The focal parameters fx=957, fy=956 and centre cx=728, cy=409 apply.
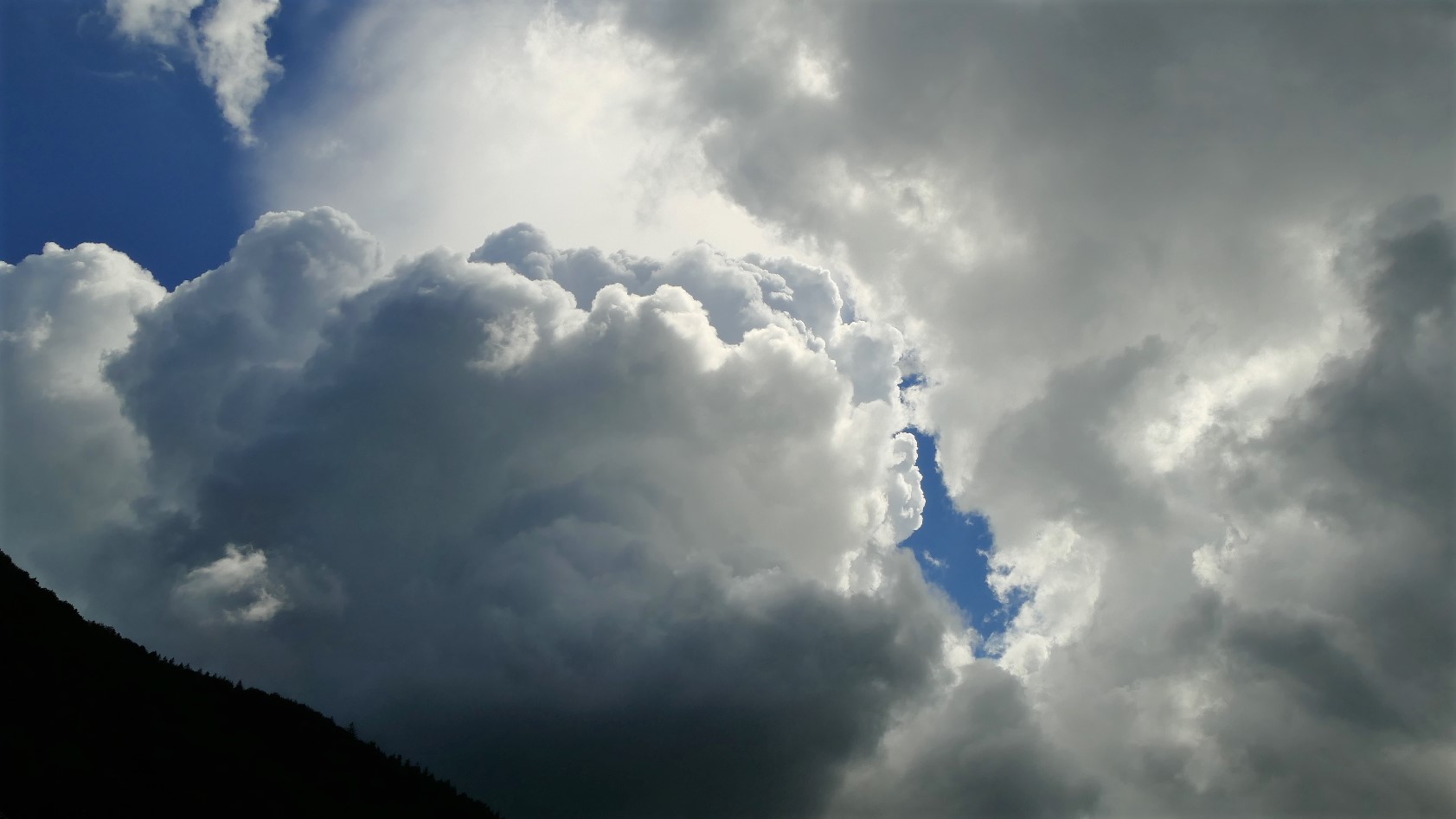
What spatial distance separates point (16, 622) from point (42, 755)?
18.4 meters

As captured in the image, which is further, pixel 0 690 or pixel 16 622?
pixel 16 622

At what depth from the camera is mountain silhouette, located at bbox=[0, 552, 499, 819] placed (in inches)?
1827

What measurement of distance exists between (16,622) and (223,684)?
17761 millimetres

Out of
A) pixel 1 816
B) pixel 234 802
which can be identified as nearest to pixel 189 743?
pixel 234 802

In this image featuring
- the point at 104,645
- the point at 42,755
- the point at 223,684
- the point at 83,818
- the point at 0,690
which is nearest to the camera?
the point at 83,818

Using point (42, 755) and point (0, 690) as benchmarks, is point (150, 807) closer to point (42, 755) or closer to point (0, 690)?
point (42, 755)

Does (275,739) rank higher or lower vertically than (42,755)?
higher

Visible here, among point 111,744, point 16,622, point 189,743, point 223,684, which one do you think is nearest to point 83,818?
point 111,744

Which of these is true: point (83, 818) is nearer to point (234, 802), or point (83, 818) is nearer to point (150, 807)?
point (150, 807)

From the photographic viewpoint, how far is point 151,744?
55.2 metres

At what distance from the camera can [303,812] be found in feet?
200

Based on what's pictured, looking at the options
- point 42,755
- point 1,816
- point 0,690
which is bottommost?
point 1,816

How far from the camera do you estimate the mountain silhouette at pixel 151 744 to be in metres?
46.4

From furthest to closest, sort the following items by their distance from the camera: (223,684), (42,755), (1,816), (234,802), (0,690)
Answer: (223,684) < (234,802) < (0,690) < (42,755) < (1,816)
